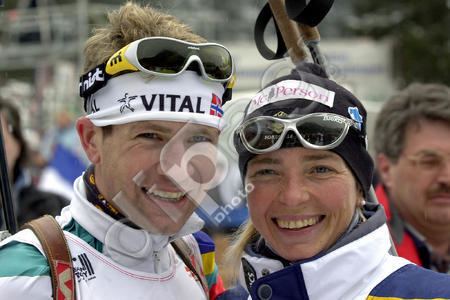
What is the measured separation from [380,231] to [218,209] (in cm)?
77

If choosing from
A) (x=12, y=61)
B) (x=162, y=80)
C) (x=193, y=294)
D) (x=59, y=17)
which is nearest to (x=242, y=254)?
(x=193, y=294)

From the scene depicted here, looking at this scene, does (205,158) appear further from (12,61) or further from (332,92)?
(12,61)

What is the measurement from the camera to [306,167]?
2143 mm

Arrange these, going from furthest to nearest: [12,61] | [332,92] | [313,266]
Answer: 1. [12,61]
2. [332,92]
3. [313,266]

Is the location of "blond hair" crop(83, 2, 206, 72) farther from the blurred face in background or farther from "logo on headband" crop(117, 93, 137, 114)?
the blurred face in background

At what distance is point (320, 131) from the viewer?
2.13 m

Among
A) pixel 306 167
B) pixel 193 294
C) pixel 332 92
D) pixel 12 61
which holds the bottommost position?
pixel 12 61

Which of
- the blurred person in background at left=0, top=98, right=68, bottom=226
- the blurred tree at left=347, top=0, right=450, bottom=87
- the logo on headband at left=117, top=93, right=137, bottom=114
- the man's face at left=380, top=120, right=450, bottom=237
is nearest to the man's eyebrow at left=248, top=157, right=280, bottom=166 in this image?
the logo on headband at left=117, top=93, right=137, bottom=114

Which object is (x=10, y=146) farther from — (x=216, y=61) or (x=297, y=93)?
(x=297, y=93)

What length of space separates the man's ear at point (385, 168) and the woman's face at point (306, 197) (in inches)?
67.2

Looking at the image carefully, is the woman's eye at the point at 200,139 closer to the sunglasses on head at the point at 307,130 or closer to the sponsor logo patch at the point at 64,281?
the sunglasses on head at the point at 307,130

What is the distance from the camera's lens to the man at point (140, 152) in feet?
7.53

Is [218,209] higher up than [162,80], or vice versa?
[162,80]

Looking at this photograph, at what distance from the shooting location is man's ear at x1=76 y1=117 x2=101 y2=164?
7.93 feet
